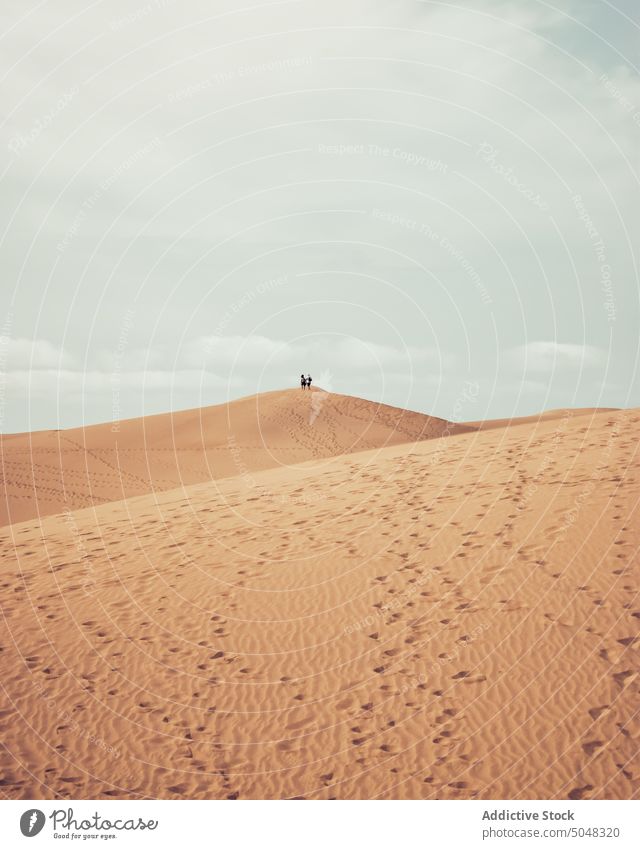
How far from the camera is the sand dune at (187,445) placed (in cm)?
3844

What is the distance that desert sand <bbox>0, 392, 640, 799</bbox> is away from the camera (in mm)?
10305

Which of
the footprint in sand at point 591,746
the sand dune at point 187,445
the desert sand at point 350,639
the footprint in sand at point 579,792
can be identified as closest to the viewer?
the footprint in sand at point 579,792

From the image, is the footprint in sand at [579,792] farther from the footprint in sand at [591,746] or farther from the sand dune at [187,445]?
the sand dune at [187,445]

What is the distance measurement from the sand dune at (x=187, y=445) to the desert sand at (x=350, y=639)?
54.1 feet

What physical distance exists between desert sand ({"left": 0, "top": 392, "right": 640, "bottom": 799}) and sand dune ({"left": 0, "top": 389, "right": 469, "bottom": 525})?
1648cm

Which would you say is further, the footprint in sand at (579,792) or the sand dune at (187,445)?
the sand dune at (187,445)

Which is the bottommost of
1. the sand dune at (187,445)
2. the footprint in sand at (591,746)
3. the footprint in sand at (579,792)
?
the footprint in sand at (579,792)

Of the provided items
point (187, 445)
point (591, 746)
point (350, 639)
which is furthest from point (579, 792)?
Answer: point (187, 445)

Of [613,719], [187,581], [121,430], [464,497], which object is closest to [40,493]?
[121,430]

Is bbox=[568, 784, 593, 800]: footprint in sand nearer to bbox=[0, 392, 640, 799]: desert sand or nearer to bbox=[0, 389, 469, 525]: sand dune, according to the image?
bbox=[0, 392, 640, 799]: desert sand

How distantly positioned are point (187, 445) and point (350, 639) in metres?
36.5

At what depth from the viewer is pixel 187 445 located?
48250mm

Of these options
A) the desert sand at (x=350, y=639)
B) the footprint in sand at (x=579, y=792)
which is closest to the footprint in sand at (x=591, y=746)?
the desert sand at (x=350, y=639)
